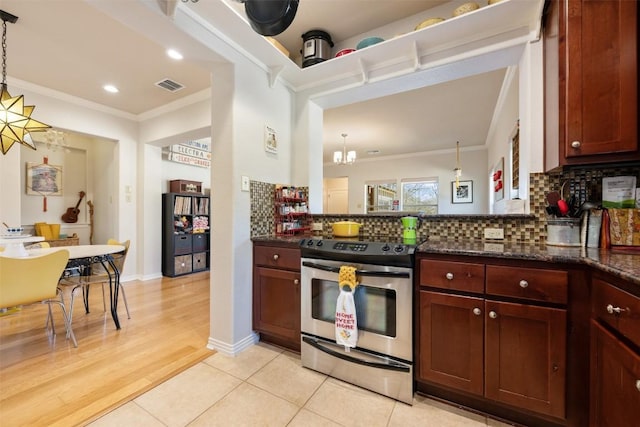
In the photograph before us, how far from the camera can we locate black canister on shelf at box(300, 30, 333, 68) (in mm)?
2295

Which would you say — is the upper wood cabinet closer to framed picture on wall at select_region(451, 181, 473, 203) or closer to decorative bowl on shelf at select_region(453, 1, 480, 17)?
decorative bowl on shelf at select_region(453, 1, 480, 17)

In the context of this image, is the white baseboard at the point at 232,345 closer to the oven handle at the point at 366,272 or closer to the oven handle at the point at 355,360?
the oven handle at the point at 355,360

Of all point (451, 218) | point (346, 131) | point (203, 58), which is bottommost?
point (451, 218)

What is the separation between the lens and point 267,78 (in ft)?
7.65

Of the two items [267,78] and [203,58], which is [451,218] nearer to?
[267,78]

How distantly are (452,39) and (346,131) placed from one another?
3.04 meters

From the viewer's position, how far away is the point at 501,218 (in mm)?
1767

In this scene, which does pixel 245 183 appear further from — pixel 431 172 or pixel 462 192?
pixel 462 192

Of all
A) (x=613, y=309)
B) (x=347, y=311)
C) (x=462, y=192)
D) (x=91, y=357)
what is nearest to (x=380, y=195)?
(x=462, y=192)

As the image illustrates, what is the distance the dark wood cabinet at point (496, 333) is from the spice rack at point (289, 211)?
1.27m

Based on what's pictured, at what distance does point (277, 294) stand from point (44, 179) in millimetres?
5255

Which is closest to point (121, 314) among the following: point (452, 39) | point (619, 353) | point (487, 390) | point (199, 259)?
point (199, 259)

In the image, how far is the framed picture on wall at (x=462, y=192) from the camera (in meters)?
6.01

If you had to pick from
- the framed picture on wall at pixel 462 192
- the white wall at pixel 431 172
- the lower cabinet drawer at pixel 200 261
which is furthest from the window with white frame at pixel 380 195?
the lower cabinet drawer at pixel 200 261
